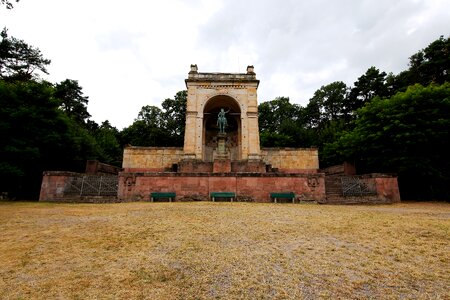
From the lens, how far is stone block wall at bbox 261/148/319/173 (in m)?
28.0

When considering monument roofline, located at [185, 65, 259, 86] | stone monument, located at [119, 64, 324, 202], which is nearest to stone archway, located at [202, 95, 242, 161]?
stone monument, located at [119, 64, 324, 202]

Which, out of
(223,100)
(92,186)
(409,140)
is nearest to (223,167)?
(92,186)

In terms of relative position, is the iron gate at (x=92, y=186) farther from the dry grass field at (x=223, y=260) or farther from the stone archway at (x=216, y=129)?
the stone archway at (x=216, y=129)

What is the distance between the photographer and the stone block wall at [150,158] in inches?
1070

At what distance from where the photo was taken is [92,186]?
16766mm

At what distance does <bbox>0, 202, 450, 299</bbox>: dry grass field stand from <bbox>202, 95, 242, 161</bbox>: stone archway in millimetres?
20969

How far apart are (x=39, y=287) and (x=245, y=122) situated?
2389 cm

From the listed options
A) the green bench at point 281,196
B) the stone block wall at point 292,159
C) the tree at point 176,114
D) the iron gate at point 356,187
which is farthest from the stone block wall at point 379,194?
the tree at point 176,114

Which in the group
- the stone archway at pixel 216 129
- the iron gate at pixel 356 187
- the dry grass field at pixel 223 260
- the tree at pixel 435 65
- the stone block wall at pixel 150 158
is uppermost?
the tree at pixel 435 65

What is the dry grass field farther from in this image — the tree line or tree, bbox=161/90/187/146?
tree, bbox=161/90/187/146

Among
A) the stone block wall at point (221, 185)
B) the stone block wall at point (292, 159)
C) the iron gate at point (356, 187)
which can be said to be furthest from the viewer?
the stone block wall at point (292, 159)

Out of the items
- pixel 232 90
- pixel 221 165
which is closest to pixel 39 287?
pixel 221 165

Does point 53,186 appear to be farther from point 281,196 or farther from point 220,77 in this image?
point 220,77

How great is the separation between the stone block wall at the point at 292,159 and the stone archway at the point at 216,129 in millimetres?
3401
